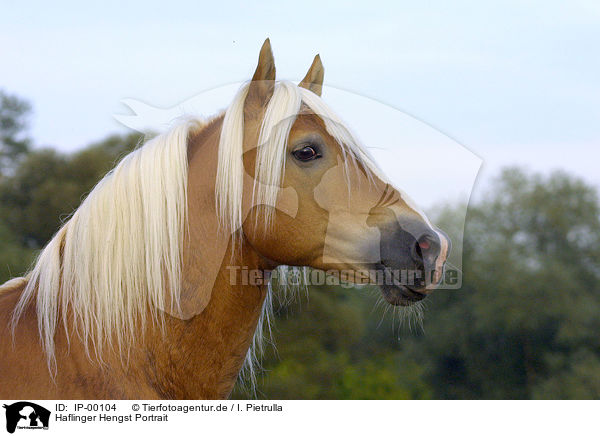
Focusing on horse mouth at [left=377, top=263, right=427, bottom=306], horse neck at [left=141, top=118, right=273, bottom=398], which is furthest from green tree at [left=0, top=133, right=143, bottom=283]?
horse mouth at [left=377, top=263, right=427, bottom=306]

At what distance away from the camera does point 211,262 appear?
8.05ft

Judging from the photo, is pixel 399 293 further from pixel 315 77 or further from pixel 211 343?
pixel 315 77

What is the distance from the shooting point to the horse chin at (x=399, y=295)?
2.49 m

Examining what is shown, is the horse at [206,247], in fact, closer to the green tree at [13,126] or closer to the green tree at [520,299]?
the green tree at [13,126]

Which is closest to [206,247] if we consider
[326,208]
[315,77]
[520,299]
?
[326,208]

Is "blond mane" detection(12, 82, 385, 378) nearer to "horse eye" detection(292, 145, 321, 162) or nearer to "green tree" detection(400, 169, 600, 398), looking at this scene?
"horse eye" detection(292, 145, 321, 162)

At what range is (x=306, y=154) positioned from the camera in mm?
2506

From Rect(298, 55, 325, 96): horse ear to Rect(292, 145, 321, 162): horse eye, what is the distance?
53 centimetres

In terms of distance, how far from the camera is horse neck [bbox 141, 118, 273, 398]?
2402 mm

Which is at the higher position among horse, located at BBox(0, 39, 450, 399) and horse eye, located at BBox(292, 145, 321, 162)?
horse eye, located at BBox(292, 145, 321, 162)
